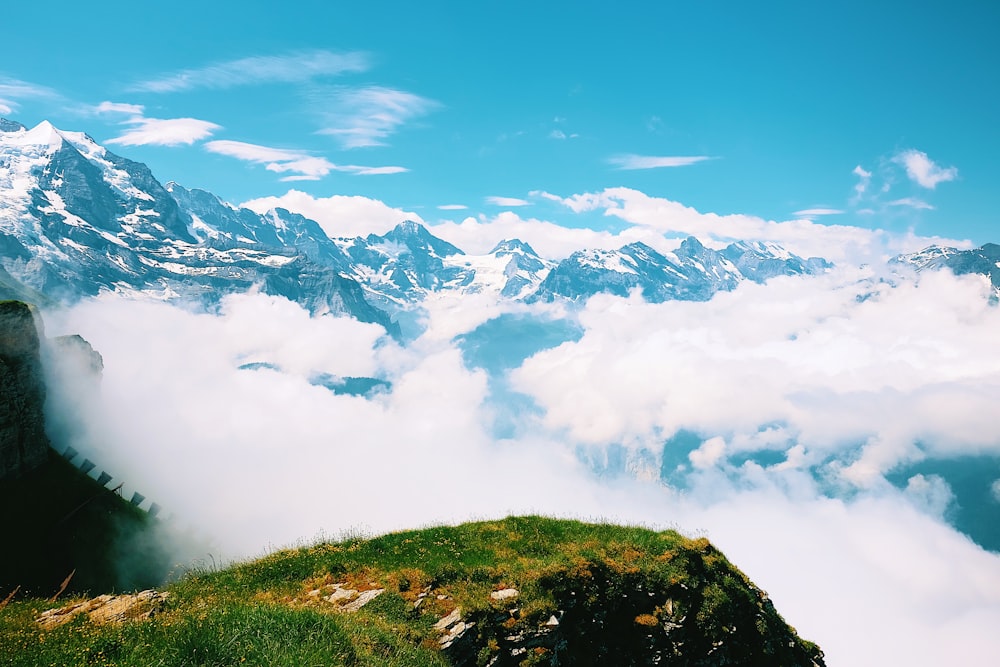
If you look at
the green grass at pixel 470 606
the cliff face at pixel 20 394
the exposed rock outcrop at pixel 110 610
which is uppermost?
the cliff face at pixel 20 394

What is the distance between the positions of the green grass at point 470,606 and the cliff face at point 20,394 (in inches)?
1651

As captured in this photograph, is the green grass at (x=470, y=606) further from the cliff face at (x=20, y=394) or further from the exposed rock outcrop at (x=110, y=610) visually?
the cliff face at (x=20, y=394)

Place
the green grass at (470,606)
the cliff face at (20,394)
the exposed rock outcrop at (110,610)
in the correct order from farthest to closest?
the cliff face at (20,394) < the exposed rock outcrop at (110,610) < the green grass at (470,606)

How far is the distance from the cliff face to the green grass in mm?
41938

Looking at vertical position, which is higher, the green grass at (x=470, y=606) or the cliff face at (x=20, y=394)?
the cliff face at (x=20, y=394)

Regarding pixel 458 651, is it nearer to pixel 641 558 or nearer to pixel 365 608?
pixel 365 608

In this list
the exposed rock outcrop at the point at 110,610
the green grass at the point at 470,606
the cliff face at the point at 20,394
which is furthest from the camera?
the cliff face at the point at 20,394

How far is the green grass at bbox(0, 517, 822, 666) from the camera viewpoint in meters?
14.7

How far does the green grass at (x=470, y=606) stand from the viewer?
48.1ft

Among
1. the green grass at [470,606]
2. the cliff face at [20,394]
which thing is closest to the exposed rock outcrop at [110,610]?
the green grass at [470,606]

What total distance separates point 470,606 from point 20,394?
5906 cm

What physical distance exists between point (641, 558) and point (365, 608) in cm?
1333

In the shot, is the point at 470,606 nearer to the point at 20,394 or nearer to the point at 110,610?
the point at 110,610

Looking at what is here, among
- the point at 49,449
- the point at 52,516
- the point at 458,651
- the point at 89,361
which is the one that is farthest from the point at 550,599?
the point at 89,361
